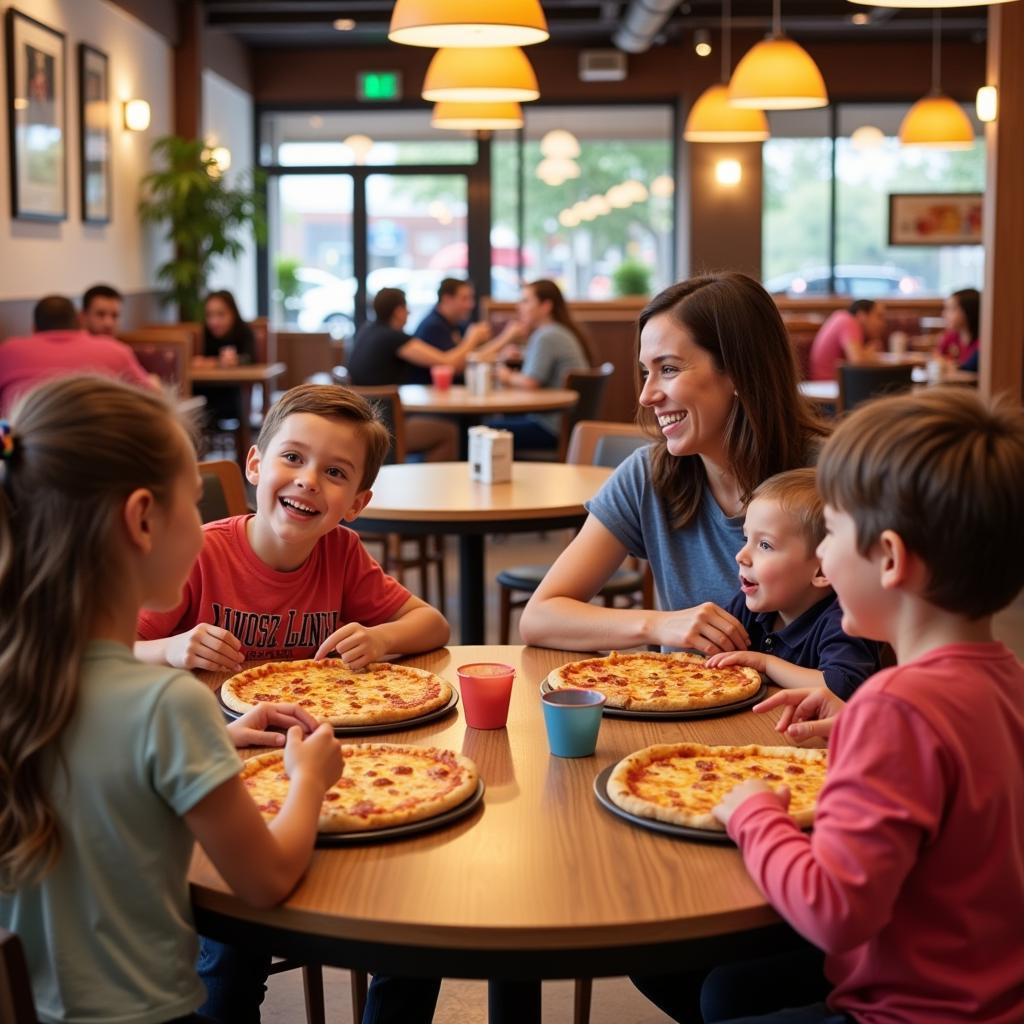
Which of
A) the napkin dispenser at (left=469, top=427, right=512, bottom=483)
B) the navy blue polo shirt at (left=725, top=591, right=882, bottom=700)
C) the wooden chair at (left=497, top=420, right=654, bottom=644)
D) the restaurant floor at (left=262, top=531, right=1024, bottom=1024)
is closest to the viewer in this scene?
the navy blue polo shirt at (left=725, top=591, right=882, bottom=700)

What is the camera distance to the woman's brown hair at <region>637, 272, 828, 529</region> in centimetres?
223

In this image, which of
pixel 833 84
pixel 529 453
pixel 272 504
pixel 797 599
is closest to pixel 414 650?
pixel 272 504

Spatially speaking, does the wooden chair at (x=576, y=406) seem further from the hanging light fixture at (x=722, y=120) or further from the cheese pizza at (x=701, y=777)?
the cheese pizza at (x=701, y=777)

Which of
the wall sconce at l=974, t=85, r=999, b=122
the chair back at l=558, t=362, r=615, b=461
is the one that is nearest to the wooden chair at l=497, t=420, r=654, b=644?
the chair back at l=558, t=362, r=615, b=461

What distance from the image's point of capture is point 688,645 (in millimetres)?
2004

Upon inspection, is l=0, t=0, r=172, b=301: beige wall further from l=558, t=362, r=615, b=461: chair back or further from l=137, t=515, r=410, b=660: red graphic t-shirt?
l=137, t=515, r=410, b=660: red graphic t-shirt

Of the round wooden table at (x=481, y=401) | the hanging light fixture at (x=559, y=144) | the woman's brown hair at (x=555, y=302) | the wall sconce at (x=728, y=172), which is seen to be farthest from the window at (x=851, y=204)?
the round wooden table at (x=481, y=401)

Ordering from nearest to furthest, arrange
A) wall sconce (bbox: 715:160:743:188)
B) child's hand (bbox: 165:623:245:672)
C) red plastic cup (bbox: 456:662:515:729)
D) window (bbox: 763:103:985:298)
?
red plastic cup (bbox: 456:662:515:729) → child's hand (bbox: 165:623:245:672) → wall sconce (bbox: 715:160:743:188) → window (bbox: 763:103:985:298)

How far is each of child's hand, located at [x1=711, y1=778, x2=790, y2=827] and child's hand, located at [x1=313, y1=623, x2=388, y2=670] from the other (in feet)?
2.37

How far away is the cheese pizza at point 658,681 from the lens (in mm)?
1758

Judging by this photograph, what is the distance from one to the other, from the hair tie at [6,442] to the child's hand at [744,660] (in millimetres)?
1033

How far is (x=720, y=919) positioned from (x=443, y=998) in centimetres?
172

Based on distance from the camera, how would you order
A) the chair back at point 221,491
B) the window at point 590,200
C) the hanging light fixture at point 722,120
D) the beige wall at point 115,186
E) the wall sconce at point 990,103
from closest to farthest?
the chair back at point 221,491, the wall sconce at point 990,103, the hanging light fixture at point 722,120, the beige wall at point 115,186, the window at point 590,200

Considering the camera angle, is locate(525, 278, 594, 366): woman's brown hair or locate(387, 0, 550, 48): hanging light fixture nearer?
locate(387, 0, 550, 48): hanging light fixture
